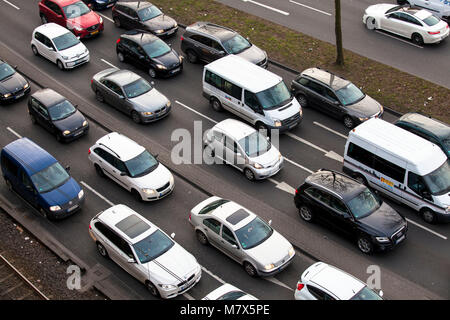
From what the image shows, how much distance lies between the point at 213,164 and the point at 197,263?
6.61 m

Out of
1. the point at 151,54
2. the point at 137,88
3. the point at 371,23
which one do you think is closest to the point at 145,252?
the point at 137,88

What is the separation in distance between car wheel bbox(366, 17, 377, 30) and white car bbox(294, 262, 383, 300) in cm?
2017

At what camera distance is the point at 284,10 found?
37.9 m

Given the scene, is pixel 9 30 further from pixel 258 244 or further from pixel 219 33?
pixel 258 244

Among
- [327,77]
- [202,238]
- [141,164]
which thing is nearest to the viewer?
[202,238]

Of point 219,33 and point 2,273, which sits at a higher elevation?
point 219,33

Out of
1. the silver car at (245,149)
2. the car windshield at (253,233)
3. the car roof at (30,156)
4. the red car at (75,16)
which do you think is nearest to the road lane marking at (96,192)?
the car roof at (30,156)

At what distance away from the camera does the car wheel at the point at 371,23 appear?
117 feet

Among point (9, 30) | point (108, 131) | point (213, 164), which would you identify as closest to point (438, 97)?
point (213, 164)

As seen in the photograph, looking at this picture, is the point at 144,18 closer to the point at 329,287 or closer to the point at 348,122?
the point at 348,122

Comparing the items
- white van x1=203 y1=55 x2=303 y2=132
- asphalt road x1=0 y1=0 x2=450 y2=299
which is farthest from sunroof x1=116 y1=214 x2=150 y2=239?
white van x1=203 y1=55 x2=303 y2=132

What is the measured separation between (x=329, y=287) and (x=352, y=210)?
4062 mm

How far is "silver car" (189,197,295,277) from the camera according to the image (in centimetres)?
2091

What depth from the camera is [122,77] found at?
2947 centimetres
